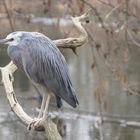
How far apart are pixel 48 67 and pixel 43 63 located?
0.17 ft

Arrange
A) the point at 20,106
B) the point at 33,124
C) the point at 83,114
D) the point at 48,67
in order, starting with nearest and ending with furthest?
the point at 20,106 → the point at 33,124 → the point at 48,67 → the point at 83,114

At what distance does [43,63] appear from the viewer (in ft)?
13.3

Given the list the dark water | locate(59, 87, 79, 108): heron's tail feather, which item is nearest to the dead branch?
locate(59, 87, 79, 108): heron's tail feather

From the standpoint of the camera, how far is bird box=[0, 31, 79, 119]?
3938mm

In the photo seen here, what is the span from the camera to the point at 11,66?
14.0 feet

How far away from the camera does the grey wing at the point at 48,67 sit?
394 centimetres

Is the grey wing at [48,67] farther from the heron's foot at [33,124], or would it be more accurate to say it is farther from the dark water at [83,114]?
the dark water at [83,114]

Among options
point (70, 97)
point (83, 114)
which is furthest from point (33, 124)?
point (83, 114)

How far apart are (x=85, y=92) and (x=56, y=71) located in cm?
923

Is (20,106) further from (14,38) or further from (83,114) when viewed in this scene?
(83,114)

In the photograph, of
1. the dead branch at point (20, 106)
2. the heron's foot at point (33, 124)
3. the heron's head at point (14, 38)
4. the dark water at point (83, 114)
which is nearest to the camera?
the dead branch at point (20, 106)

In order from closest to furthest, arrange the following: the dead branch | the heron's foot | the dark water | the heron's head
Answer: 1. the dead branch
2. the heron's foot
3. the heron's head
4. the dark water

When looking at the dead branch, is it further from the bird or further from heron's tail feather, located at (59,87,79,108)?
heron's tail feather, located at (59,87,79,108)

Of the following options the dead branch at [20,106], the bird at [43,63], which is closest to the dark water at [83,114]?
the dead branch at [20,106]
